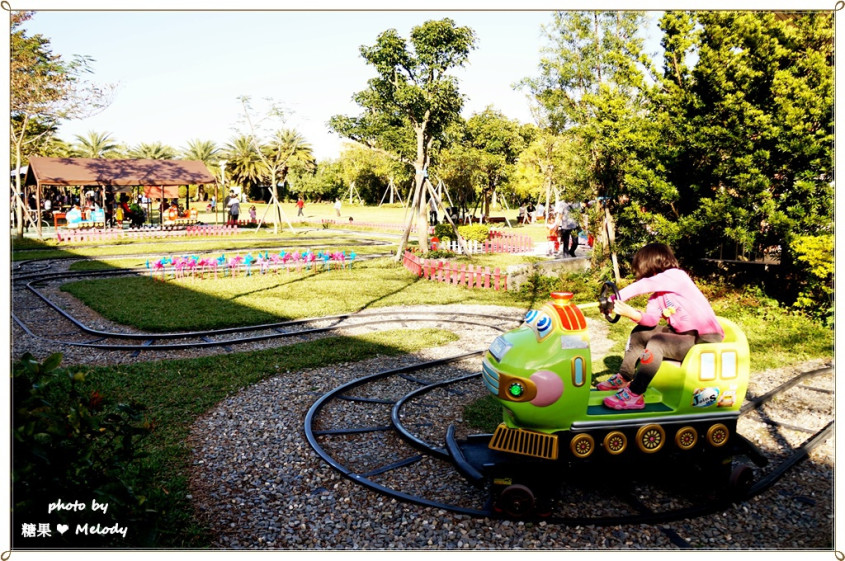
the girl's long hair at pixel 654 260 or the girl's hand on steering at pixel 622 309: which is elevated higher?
the girl's long hair at pixel 654 260

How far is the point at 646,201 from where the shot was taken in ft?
45.1

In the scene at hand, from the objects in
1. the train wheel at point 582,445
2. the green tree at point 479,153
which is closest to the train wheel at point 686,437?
the train wheel at point 582,445

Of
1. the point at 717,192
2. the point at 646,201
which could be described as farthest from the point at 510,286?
the point at 717,192

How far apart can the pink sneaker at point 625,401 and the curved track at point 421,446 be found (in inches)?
30.7

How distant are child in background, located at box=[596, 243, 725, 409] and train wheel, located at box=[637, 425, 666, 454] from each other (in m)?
0.18

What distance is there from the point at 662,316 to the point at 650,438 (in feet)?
3.28

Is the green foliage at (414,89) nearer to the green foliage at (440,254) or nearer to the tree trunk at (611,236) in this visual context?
the green foliage at (440,254)

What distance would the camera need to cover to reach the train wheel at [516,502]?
4582 millimetres

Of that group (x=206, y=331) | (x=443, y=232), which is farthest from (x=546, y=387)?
(x=443, y=232)

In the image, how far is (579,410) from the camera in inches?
183

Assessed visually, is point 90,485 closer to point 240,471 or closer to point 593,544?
point 240,471

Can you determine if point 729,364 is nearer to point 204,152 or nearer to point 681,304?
point 681,304

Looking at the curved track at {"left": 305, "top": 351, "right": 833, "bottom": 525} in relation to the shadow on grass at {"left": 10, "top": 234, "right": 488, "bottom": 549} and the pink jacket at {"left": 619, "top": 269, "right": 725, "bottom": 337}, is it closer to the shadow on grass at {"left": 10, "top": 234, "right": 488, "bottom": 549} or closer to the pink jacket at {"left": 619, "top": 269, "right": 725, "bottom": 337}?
the shadow on grass at {"left": 10, "top": 234, "right": 488, "bottom": 549}

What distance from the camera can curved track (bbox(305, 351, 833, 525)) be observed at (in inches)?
190
